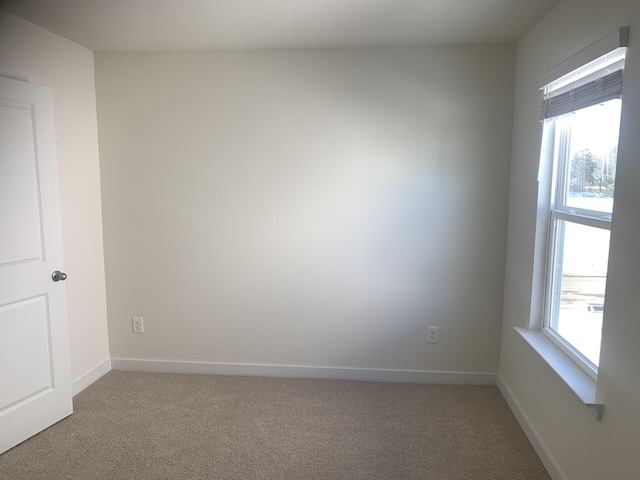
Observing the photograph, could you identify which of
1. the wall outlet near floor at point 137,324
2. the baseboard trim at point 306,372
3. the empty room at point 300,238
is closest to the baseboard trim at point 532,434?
the empty room at point 300,238

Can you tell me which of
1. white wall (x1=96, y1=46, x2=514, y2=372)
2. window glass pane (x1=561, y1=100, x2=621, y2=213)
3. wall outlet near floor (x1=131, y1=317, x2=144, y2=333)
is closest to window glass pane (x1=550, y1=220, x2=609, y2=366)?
window glass pane (x1=561, y1=100, x2=621, y2=213)

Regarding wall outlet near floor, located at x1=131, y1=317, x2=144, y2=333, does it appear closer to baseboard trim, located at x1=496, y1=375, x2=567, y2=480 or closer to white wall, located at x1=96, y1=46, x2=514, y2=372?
white wall, located at x1=96, y1=46, x2=514, y2=372

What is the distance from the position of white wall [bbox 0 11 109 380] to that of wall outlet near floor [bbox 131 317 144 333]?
22 cm

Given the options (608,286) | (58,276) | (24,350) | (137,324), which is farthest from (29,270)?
(608,286)

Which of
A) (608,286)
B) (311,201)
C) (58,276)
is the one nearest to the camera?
(608,286)

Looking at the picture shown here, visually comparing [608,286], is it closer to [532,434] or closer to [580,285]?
[580,285]

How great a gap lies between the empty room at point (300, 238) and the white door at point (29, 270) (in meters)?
0.01

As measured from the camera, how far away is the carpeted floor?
230 centimetres

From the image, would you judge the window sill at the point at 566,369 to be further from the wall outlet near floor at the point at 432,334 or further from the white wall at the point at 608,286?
the wall outlet near floor at the point at 432,334

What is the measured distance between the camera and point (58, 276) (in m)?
2.69

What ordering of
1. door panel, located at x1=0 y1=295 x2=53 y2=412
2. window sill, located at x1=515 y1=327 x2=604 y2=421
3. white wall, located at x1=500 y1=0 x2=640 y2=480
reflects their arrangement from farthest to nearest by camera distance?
door panel, located at x1=0 y1=295 x2=53 y2=412, window sill, located at x1=515 y1=327 x2=604 y2=421, white wall, located at x1=500 y1=0 x2=640 y2=480

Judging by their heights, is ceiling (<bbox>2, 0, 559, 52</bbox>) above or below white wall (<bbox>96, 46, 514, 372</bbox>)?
above

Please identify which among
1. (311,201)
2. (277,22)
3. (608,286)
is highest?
(277,22)

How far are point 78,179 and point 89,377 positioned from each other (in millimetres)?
1427
